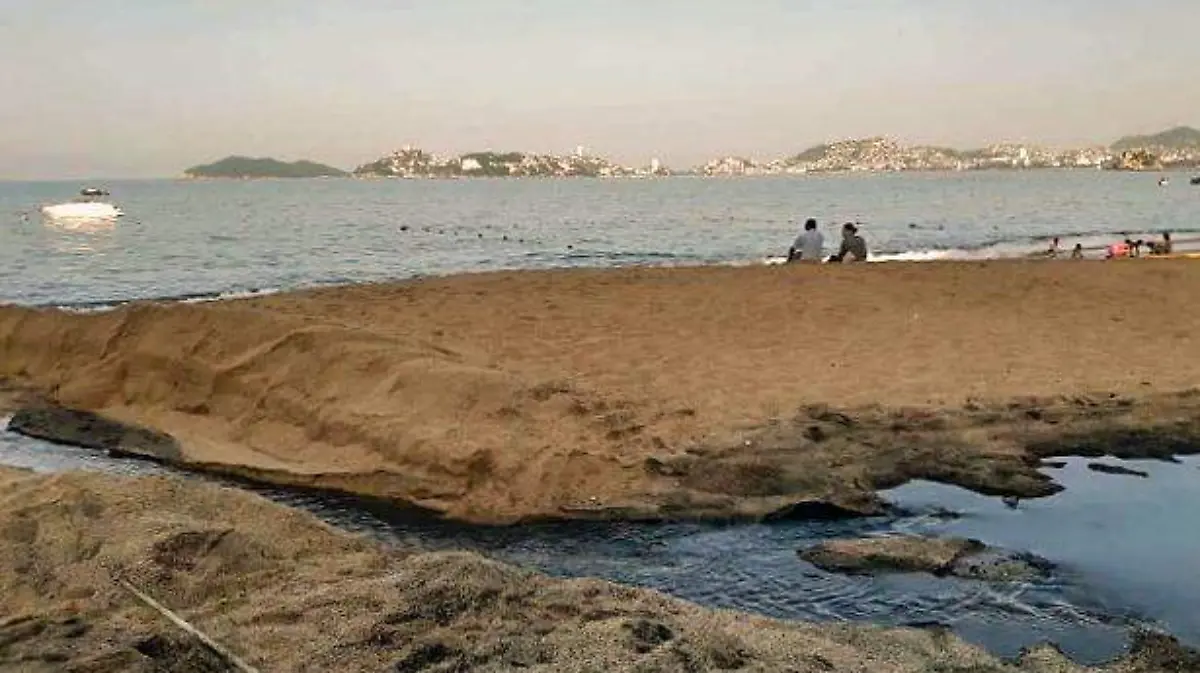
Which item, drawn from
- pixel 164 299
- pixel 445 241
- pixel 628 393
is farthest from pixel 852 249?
pixel 445 241

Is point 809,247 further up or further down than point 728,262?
further up

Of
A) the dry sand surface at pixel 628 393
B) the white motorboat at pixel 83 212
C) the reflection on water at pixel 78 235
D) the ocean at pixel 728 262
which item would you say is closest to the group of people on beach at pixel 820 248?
the dry sand surface at pixel 628 393

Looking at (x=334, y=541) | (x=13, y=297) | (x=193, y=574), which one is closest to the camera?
(x=193, y=574)

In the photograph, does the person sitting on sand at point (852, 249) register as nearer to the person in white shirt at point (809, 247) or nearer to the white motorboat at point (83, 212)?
the person in white shirt at point (809, 247)

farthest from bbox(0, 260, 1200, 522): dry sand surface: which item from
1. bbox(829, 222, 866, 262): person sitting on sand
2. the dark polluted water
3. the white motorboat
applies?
the white motorboat

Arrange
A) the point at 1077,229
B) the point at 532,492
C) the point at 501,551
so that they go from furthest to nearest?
the point at 1077,229
the point at 532,492
the point at 501,551

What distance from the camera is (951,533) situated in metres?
6.04

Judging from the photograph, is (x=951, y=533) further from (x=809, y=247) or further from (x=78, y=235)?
(x=78, y=235)

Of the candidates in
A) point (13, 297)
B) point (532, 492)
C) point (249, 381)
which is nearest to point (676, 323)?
point (249, 381)

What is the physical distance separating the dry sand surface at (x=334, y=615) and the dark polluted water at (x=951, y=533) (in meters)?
0.57

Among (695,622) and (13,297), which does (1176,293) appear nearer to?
(695,622)

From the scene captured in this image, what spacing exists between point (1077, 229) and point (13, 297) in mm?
39358

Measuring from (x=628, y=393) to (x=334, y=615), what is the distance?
5064mm

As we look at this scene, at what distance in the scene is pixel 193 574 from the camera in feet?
14.2
